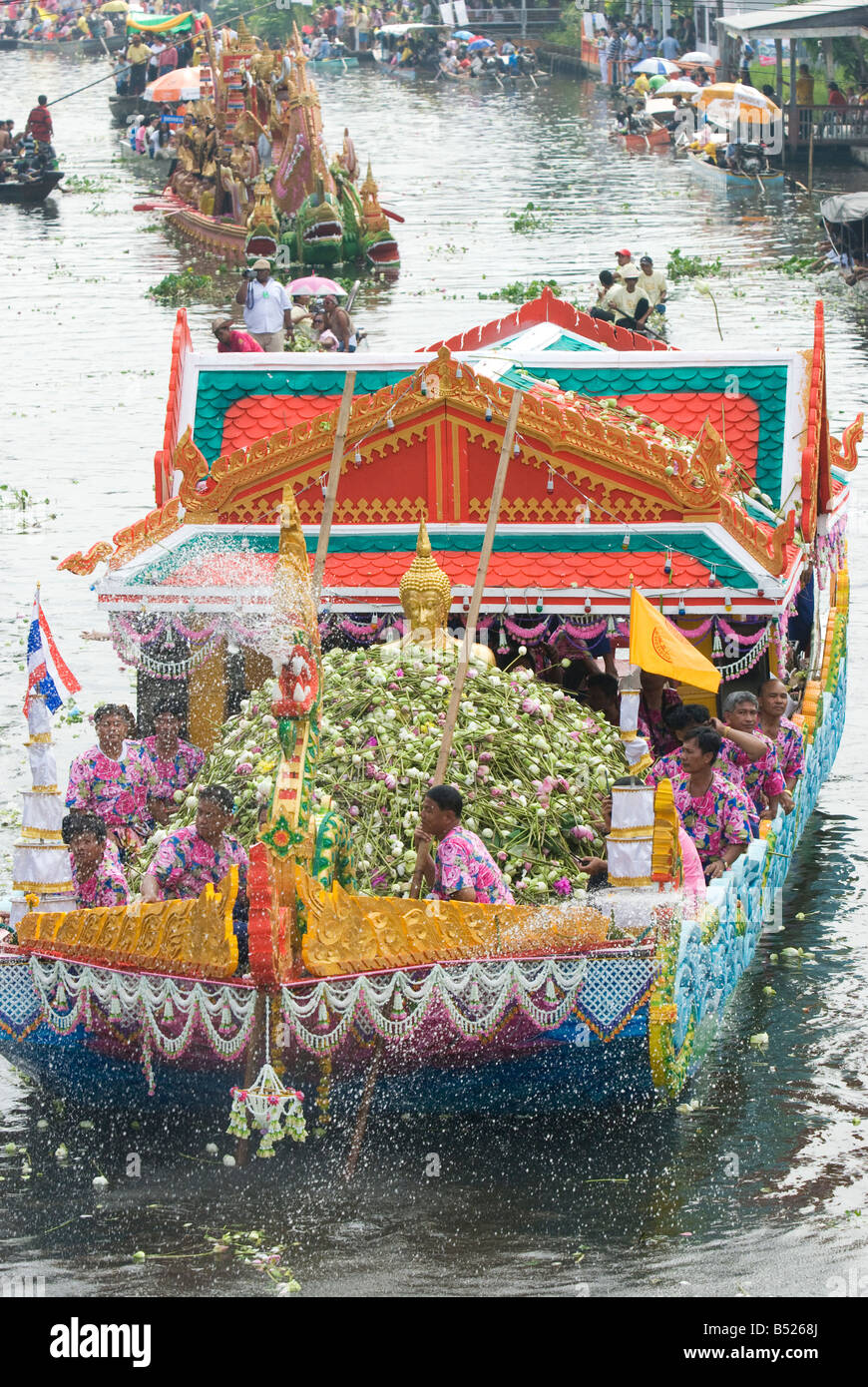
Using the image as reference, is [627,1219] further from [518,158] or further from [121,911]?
[518,158]

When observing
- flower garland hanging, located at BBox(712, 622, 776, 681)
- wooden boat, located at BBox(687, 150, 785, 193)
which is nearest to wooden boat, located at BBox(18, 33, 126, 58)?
wooden boat, located at BBox(687, 150, 785, 193)

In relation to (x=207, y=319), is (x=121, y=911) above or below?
above

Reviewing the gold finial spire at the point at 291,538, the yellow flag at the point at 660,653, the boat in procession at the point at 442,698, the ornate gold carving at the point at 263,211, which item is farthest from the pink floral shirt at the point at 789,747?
the ornate gold carving at the point at 263,211

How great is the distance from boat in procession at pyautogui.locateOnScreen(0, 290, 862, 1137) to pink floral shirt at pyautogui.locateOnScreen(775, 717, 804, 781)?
0.65ft

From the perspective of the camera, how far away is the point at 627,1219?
29.9ft

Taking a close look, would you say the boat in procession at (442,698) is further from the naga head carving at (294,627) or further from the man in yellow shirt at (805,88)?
the man in yellow shirt at (805,88)

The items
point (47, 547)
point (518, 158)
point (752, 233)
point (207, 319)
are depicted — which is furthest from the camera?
point (518, 158)

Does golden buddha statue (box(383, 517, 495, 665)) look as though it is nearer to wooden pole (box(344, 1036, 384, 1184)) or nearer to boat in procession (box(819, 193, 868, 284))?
wooden pole (box(344, 1036, 384, 1184))

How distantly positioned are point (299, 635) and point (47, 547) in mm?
12322

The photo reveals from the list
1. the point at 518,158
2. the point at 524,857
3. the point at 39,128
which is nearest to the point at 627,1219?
the point at 524,857

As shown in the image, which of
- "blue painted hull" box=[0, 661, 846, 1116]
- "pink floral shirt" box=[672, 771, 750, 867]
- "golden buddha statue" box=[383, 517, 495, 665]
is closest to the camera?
"blue painted hull" box=[0, 661, 846, 1116]

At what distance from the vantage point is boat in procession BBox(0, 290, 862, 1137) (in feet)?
29.2

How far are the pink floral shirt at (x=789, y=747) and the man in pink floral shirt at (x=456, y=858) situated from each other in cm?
320

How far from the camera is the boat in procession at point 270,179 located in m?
35.3
